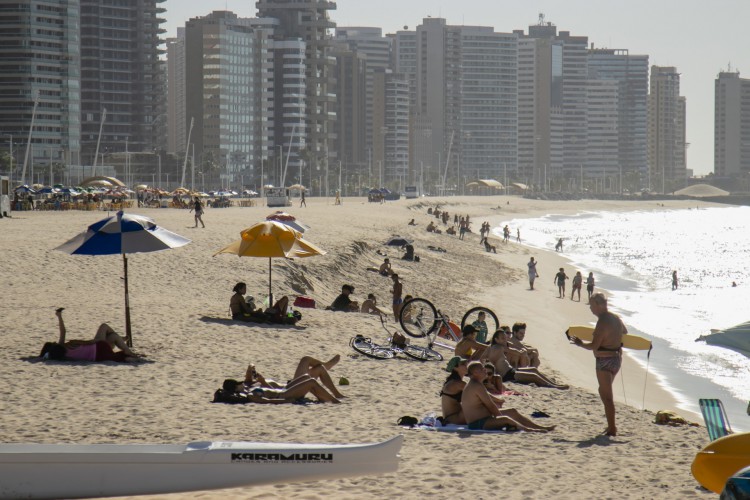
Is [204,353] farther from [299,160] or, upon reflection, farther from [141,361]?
[299,160]

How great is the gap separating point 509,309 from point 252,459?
2247cm

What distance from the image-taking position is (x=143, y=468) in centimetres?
823

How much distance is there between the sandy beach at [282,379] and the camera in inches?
351

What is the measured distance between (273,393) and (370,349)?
4.06 m

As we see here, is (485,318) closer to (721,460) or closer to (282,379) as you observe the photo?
(282,379)

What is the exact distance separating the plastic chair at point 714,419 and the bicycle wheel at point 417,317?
26.0 feet

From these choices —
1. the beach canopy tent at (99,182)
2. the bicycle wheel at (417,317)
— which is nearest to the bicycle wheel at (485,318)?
the bicycle wheel at (417,317)

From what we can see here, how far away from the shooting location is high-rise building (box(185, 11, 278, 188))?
175500 mm

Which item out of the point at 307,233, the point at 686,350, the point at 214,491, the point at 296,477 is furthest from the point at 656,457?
the point at 307,233

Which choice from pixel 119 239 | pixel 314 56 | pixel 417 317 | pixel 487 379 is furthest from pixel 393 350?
pixel 314 56

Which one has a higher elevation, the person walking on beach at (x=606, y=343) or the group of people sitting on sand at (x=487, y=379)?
the person walking on beach at (x=606, y=343)

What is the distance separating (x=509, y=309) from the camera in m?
30.3

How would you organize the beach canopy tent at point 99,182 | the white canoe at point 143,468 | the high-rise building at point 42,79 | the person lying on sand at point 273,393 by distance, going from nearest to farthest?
1. the white canoe at point 143,468
2. the person lying on sand at point 273,393
3. the beach canopy tent at point 99,182
4. the high-rise building at point 42,79

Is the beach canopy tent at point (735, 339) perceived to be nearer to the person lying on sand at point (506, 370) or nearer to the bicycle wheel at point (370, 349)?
the person lying on sand at point (506, 370)
